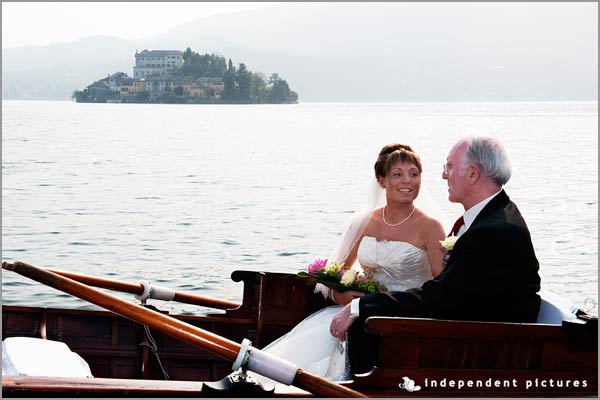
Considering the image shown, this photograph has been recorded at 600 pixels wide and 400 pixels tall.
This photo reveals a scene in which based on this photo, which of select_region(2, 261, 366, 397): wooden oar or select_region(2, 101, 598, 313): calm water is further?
select_region(2, 101, 598, 313): calm water

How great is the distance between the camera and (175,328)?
4.15 meters

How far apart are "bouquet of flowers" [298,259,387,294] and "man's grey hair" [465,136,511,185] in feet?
3.63

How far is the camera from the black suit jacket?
4219mm

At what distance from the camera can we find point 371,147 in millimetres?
37094

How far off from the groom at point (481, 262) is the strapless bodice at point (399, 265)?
2.94 ft

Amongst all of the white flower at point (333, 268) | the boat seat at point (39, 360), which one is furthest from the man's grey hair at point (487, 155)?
the boat seat at point (39, 360)

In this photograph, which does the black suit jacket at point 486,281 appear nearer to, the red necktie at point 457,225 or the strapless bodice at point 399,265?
the red necktie at point 457,225

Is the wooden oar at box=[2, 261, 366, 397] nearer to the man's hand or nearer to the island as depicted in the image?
the man's hand

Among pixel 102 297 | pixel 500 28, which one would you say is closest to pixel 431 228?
pixel 102 297

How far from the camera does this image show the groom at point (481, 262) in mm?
4223

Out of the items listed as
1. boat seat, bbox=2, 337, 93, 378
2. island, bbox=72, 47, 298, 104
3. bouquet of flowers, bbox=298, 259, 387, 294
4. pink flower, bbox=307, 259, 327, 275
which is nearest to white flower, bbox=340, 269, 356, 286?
bouquet of flowers, bbox=298, 259, 387, 294

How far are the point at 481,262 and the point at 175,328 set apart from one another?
1.27 m

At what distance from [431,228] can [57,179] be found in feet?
63.0

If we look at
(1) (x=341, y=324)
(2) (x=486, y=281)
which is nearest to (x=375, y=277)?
(1) (x=341, y=324)
